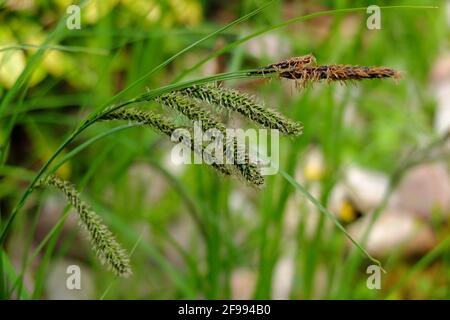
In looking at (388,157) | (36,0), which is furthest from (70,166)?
(388,157)

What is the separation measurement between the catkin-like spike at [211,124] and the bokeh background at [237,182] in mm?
588

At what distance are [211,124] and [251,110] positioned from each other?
0.06m

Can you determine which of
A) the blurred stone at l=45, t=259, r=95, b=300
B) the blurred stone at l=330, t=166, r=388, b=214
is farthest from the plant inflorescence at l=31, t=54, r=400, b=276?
the blurred stone at l=330, t=166, r=388, b=214

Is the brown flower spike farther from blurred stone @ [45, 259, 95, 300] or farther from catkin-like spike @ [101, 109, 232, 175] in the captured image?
blurred stone @ [45, 259, 95, 300]

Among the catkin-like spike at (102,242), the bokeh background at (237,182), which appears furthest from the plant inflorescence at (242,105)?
the bokeh background at (237,182)

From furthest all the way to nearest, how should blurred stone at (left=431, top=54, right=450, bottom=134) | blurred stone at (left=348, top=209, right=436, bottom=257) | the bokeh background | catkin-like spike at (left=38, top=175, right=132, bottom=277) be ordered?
blurred stone at (left=431, top=54, right=450, bottom=134) → blurred stone at (left=348, top=209, right=436, bottom=257) → the bokeh background → catkin-like spike at (left=38, top=175, right=132, bottom=277)

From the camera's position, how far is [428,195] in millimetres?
3160

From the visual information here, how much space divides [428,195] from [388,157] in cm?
29

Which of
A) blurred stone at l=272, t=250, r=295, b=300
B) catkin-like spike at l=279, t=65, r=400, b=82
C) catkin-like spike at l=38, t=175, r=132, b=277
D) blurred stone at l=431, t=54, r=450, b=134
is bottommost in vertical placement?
catkin-like spike at l=38, t=175, r=132, b=277

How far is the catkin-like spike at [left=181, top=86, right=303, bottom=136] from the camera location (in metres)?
0.89

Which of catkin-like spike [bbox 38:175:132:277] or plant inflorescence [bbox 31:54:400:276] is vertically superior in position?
plant inflorescence [bbox 31:54:400:276]

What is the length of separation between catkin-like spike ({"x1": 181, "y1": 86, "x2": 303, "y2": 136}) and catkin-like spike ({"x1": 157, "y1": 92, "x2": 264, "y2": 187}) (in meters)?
0.02

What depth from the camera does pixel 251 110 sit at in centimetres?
89
